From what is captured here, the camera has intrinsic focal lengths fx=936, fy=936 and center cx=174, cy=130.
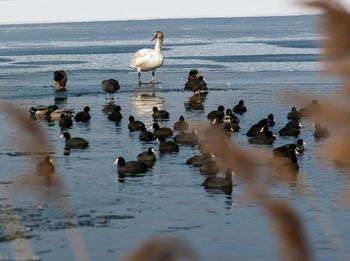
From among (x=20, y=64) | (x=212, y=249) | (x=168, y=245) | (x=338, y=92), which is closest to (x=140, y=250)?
(x=168, y=245)

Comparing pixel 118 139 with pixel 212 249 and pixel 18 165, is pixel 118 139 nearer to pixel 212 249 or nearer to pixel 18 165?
pixel 18 165

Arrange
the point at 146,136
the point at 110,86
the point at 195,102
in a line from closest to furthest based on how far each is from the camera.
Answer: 1. the point at 146,136
2. the point at 195,102
3. the point at 110,86

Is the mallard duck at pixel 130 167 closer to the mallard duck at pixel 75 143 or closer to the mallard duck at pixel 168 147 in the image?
the mallard duck at pixel 168 147

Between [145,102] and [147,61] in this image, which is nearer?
[145,102]

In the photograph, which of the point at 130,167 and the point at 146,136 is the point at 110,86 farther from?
the point at 130,167

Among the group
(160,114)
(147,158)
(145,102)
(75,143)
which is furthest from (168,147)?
(145,102)

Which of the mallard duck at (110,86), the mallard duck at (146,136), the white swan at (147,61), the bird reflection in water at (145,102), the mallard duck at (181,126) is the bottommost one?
the mallard duck at (146,136)

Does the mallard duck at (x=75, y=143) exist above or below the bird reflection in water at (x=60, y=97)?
below

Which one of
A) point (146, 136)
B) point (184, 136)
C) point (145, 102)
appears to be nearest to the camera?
point (184, 136)

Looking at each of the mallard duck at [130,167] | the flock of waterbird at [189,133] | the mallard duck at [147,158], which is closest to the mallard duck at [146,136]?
the flock of waterbird at [189,133]

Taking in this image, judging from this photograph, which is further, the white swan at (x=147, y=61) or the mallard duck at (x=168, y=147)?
the white swan at (x=147, y=61)

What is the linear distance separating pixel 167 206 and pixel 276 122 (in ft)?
37.6

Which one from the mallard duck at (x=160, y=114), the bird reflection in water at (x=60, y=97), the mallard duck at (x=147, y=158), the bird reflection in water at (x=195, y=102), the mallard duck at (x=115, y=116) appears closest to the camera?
the mallard duck at (x=147, y=158)

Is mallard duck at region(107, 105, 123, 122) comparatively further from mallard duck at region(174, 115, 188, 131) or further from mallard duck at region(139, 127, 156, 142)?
mallard duck at region(139, 127, 156, 142)
